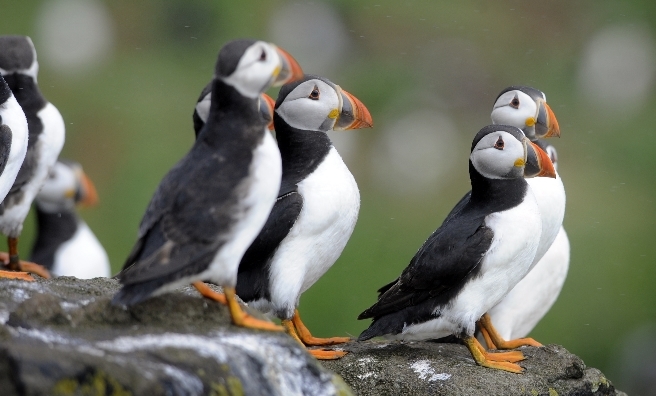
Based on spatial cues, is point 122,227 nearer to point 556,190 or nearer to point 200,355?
point 556,190

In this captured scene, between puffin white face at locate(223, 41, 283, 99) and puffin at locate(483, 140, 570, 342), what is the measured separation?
2.69 metres

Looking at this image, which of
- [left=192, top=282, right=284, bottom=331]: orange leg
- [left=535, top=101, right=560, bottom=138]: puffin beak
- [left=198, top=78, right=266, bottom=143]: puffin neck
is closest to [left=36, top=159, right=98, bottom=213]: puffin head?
[left=535, top=101, right=560, bottom=138]: puffin beak

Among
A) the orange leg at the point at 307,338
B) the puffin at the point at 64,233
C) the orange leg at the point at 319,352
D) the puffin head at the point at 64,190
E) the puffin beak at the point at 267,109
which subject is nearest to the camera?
the orange leg at the point at 319,352

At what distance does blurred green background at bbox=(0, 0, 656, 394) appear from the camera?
11.5m

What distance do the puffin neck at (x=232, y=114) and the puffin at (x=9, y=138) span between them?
1.60 meters

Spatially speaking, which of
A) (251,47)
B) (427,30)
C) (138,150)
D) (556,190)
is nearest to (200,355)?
(251,47)

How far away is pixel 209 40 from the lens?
50.3 feet

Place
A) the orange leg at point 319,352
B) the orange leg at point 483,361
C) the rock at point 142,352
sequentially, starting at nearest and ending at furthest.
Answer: the rock at point 142,352
the orange leg at point 483,361
the orange leg at point 319,352

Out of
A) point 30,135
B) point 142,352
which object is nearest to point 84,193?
point 30,135

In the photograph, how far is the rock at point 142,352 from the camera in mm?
3236

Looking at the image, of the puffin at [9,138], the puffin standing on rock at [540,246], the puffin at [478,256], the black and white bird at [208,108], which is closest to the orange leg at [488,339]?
the puffin standing on rock at [540,246]

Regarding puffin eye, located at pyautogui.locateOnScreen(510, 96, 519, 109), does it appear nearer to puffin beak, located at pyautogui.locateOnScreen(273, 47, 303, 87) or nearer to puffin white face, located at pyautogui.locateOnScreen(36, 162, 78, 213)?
puffin beak, located at pyautogui.locateOnScreen(273, 47, 303, 87)

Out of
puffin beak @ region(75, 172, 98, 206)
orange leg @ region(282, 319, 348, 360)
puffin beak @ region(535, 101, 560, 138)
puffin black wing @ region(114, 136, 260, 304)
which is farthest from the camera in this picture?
puffin beak @ region(75, 172, 98, 206)

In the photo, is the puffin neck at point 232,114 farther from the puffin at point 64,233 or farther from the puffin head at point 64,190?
the puffin head at point 64,190
